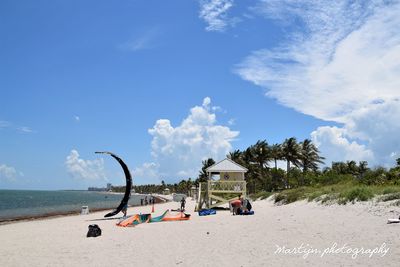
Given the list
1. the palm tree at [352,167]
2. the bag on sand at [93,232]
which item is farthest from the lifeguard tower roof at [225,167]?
the palm tree at [352,167]

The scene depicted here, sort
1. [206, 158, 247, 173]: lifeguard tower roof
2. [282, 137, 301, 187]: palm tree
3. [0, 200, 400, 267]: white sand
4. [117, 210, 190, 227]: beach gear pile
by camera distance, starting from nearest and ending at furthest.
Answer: [0, 200, 400, 267]: white sand
[117, 210, 190, 227]: beach gear pile
[206, 158, 247, 173]: lifeguard tower roof
[282, 137, 301, 187]: palm tree

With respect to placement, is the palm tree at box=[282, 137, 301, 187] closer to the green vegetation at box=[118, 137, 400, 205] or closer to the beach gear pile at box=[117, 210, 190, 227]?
the green vegetation at box=[118, 137, 400, 205]

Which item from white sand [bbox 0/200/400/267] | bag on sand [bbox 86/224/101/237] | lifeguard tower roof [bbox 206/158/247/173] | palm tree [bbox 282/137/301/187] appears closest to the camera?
white sand [bbox 0/200/400/267]

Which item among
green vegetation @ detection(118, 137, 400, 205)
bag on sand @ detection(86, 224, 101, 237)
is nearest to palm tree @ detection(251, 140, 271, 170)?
green vegetation @ detection(118, 137, 400, 205)

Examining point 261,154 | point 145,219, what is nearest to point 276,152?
point 261,154

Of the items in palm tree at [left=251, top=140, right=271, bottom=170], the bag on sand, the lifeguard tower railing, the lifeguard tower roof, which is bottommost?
the bag on sand

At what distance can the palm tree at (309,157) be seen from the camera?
196ft

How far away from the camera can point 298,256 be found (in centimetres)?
938

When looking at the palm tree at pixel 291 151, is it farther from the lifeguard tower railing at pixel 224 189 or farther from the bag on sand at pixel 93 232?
the bag on sand at pixel 93 232

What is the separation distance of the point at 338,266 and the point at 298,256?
1407mm

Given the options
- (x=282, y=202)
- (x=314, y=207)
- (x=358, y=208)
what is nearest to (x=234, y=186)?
(x=282, y=202)

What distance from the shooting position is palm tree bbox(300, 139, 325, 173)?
196ft

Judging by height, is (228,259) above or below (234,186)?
below

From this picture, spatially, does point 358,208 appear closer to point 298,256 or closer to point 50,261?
point 298,256
